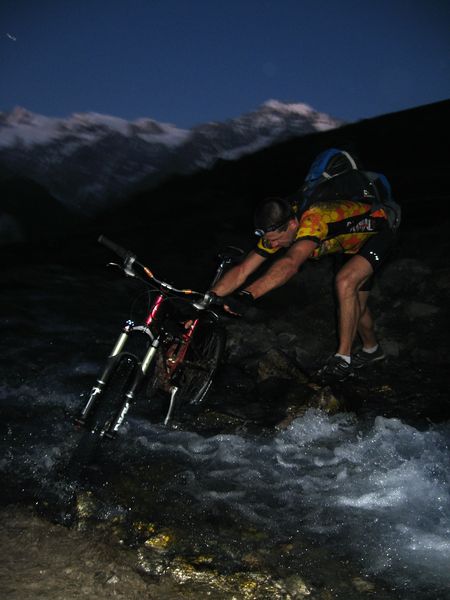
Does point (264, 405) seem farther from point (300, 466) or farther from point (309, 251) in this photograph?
point (309, 251)

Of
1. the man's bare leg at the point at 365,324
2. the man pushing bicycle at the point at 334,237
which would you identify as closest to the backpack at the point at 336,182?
the man pushing bicycle at the point at 334,237

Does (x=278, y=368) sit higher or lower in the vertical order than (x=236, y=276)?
lower

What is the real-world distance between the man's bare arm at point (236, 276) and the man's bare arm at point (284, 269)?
0.52 m

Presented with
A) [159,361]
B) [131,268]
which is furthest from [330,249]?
[131,268]

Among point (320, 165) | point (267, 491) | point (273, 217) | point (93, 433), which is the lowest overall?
point (93, 433)

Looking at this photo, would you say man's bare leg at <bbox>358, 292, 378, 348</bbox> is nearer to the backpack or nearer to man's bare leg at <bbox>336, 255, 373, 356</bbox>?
man's bare leg at <bbox>336, 255, 373, 356</bbox>

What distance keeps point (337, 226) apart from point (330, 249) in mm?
584

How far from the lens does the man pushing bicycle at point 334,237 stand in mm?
5344

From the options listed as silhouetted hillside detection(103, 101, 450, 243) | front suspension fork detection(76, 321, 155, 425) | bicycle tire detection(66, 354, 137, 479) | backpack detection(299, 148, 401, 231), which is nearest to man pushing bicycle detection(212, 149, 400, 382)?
backpack detection(299, 148, 401, 231)

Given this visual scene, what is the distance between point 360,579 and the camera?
3125 millimetres

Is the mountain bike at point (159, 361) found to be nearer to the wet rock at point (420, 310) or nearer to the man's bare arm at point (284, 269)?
the man's bare arm at point (284, 269)

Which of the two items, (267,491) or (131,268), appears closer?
(267,491)

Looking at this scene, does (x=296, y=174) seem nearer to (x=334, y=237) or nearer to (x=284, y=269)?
(x=334, y=237)

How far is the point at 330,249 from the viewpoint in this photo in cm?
631
